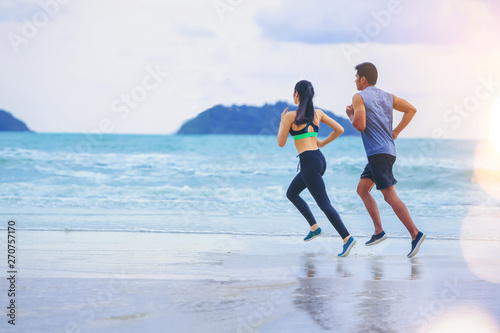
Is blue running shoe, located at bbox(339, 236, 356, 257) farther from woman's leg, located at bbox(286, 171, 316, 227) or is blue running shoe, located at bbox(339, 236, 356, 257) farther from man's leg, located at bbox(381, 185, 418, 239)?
woman's leg, located at bbox(286, 171, 316, 227)

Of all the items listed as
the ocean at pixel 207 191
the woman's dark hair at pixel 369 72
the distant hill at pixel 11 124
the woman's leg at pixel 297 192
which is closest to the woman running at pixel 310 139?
the woman's leg at pixel 297 192

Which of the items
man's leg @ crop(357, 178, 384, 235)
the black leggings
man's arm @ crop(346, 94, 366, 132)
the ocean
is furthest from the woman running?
the ocean

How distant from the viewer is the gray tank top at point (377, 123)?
20.5ft

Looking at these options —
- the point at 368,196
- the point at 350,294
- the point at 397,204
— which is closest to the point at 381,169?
the point at 397,204

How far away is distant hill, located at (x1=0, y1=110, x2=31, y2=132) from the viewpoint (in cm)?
5753

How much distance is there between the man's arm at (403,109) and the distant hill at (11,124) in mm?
53968

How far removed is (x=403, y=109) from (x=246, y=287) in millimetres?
2763

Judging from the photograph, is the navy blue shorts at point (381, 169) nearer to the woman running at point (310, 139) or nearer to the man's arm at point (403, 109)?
the man's arm at point (403, 109)

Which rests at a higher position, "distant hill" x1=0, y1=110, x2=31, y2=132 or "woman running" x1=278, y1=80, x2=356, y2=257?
"distant hill" x1=0, y1=110, x2=31, y2=132

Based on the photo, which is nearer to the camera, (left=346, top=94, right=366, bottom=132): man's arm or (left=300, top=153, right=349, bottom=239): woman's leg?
(left=346, top=94, right=366, bottom=132): man's arm

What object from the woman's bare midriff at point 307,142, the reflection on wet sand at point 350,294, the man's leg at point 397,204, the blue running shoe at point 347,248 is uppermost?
the woman's bare midriff at point 307,142

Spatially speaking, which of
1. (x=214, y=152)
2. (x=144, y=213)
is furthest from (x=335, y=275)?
(x=214, y=152)

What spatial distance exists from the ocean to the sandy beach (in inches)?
67.6

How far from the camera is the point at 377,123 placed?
6266mm
